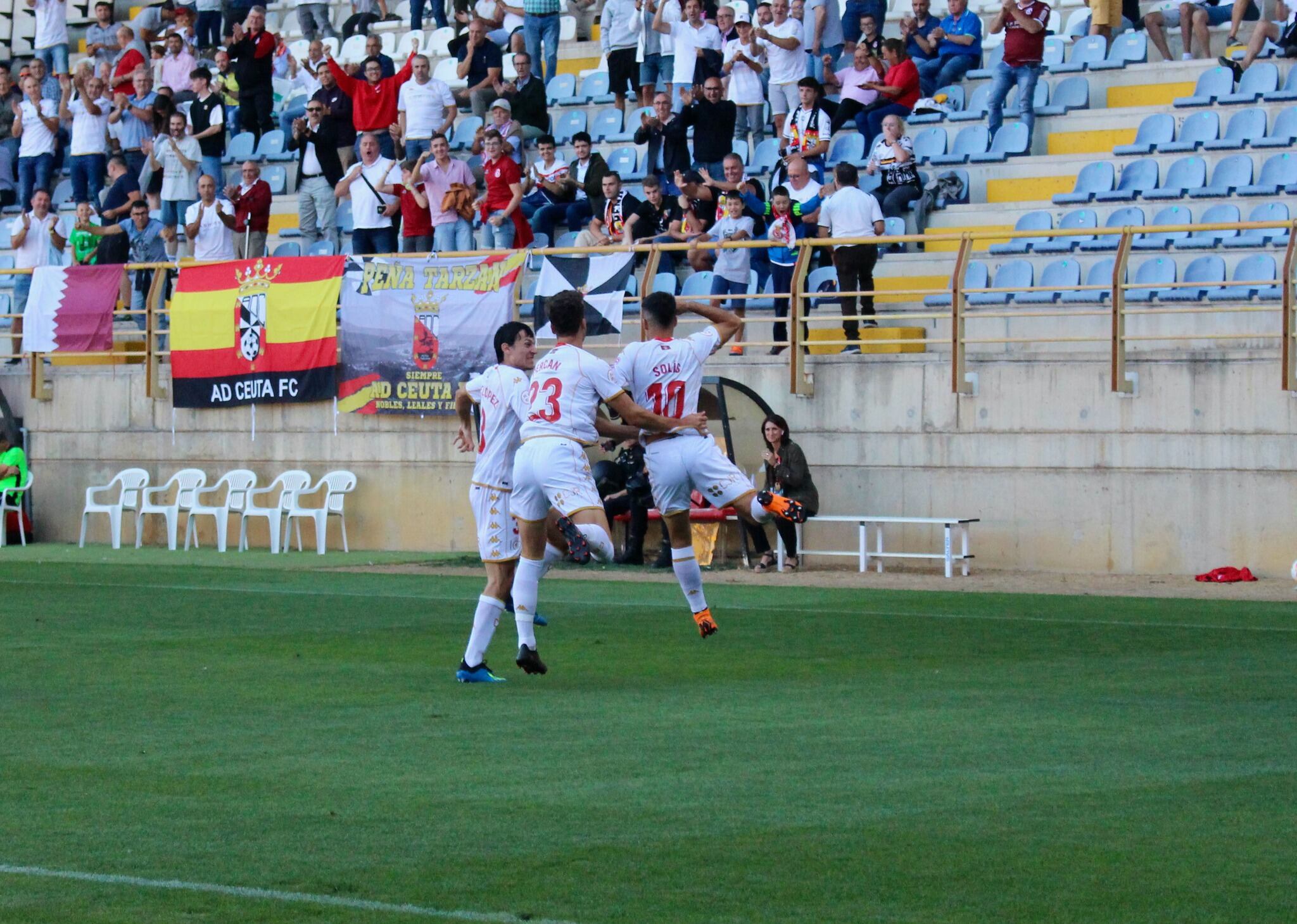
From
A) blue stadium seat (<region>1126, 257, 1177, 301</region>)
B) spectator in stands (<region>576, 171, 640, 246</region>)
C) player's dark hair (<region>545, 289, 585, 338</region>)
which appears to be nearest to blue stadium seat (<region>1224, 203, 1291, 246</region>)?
blue stadium seat (<region>1126, 257, 1177, 301</region>)

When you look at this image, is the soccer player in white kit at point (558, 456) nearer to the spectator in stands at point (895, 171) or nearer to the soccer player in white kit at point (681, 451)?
the soccer player in white kit at point (681, 451)

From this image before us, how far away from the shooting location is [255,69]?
2811 cm

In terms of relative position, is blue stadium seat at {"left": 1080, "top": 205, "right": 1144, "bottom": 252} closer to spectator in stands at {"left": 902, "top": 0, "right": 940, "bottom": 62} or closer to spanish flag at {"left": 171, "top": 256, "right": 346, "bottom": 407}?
spectator in stands at {"left": 902, "top": 0, "right": 940, "bottom": 62}

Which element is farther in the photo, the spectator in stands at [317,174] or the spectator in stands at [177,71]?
the spectator in stands at [177,71]

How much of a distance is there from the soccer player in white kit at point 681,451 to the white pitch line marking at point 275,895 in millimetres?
6681

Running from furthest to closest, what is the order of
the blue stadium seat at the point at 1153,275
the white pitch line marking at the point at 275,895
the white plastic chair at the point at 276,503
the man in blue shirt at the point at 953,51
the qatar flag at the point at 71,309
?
1. the qatar flag at the point at 71,309
2. the man in blue shirt at the point at 953,51
3. the white plastic chair at the point at 276,503
4. the blue stadium seat at the point at 1153,275
5. the white pitch line marking at the point at 275,895

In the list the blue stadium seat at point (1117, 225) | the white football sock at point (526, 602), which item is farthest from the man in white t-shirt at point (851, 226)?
the white football sock at point (526, 602)

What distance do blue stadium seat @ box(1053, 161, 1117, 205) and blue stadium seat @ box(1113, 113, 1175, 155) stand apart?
334 millimetres

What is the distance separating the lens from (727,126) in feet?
74.4

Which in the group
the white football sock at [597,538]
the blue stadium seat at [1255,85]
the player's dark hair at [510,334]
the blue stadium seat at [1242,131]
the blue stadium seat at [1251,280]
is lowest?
the white football sock at [597,538]

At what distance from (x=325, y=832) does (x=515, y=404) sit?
4872 millimetres

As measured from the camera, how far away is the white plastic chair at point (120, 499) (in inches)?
939

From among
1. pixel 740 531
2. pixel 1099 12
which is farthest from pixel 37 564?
pixel 1099 12

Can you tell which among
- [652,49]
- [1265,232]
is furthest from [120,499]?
[1265,232]
